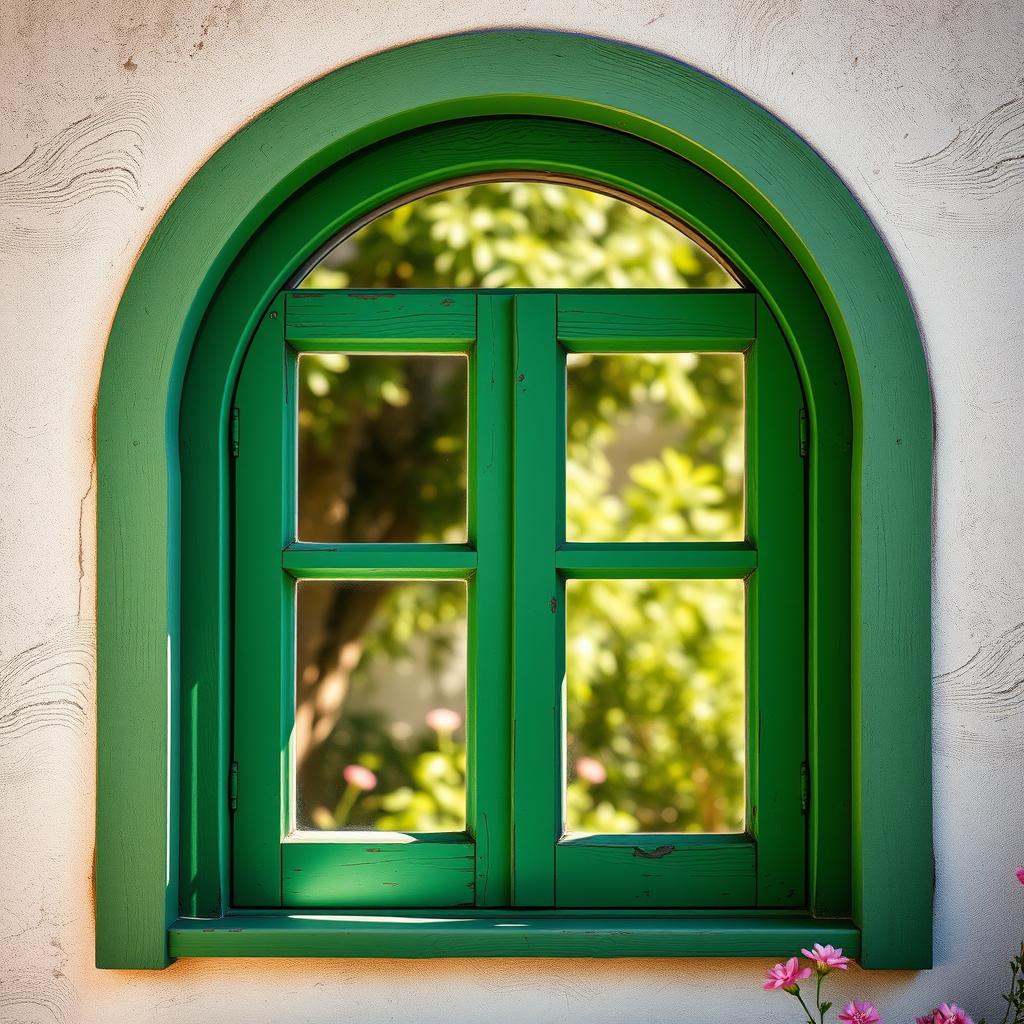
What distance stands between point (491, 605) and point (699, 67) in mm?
965

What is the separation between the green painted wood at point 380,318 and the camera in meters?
1.69

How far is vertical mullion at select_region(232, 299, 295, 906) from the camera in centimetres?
167

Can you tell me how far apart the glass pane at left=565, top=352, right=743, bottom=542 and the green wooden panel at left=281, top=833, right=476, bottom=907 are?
1.77m

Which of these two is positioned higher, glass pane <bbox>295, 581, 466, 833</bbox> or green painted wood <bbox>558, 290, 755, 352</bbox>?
green painted wood <bbox>558, 290, 755, 352</bbox>

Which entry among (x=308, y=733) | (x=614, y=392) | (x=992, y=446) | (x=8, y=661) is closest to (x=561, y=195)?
(x=614, y=392)

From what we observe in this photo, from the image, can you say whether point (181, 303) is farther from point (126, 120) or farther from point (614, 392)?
point (614, 392)

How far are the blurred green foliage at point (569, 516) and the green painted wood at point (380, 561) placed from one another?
1.43m

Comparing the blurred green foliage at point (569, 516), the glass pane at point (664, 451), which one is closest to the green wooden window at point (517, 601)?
the blurred green foliage at point (569, 516)

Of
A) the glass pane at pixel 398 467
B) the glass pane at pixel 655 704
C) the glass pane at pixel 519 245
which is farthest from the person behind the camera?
the glass pane at pixel 398 467

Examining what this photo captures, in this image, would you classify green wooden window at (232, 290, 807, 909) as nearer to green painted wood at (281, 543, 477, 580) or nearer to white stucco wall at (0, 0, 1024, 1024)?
green painted wood at (281, 543, 477, 580)

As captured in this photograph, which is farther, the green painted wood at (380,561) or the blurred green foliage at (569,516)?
the blurred green foliage at (569,516)

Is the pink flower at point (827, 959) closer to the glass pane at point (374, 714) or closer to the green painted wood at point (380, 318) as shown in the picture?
the green painted wood at point (380, 318)

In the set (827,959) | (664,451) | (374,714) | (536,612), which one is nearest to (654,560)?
(536,612)

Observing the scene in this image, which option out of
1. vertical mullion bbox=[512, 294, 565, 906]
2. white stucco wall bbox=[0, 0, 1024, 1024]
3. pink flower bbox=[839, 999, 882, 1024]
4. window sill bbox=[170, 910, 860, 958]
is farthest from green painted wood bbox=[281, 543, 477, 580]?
pink flower bbox=[839, 999, 882, 1024]
